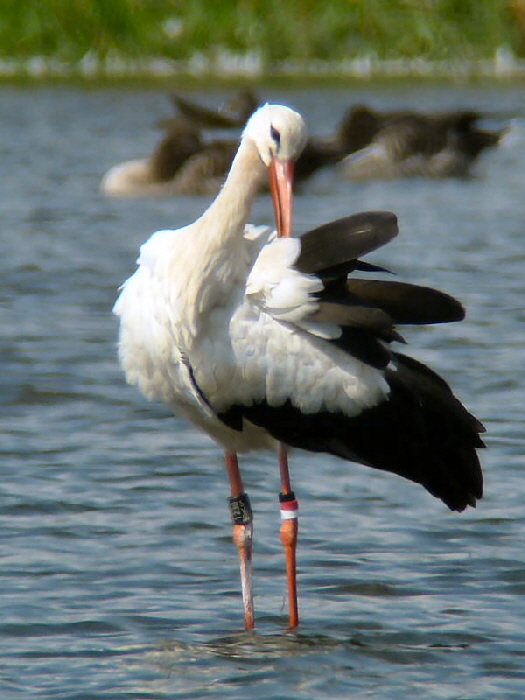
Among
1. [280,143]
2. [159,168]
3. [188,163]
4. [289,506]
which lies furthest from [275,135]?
[188,163]

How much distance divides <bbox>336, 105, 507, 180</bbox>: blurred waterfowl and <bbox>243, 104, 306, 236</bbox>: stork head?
1567 cm

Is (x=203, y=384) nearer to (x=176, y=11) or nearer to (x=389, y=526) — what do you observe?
(x=389, y=526)

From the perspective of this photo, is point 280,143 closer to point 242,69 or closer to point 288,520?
point 288,520

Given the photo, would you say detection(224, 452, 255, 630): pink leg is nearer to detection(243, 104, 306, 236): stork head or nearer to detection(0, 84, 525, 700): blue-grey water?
detection(0, 84, 525, 700): blue-grey water

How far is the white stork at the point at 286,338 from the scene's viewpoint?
18.9 ft

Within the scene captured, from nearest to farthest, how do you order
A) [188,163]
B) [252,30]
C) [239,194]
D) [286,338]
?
[286,338], [239,194], [188,163], [252,30]

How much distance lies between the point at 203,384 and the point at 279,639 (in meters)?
0.93

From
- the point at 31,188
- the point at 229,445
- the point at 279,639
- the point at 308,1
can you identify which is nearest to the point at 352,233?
the point at 229,445

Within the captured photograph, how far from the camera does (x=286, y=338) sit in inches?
228

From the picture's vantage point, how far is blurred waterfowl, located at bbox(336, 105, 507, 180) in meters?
21.8

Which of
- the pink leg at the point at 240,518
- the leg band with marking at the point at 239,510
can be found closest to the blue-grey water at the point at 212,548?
the pink leg at the point at 240,518

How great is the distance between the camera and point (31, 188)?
19.8 metres

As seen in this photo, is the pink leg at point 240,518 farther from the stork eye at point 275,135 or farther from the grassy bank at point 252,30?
the grassy bank at point 252,30

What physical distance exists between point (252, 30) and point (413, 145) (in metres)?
17.1
